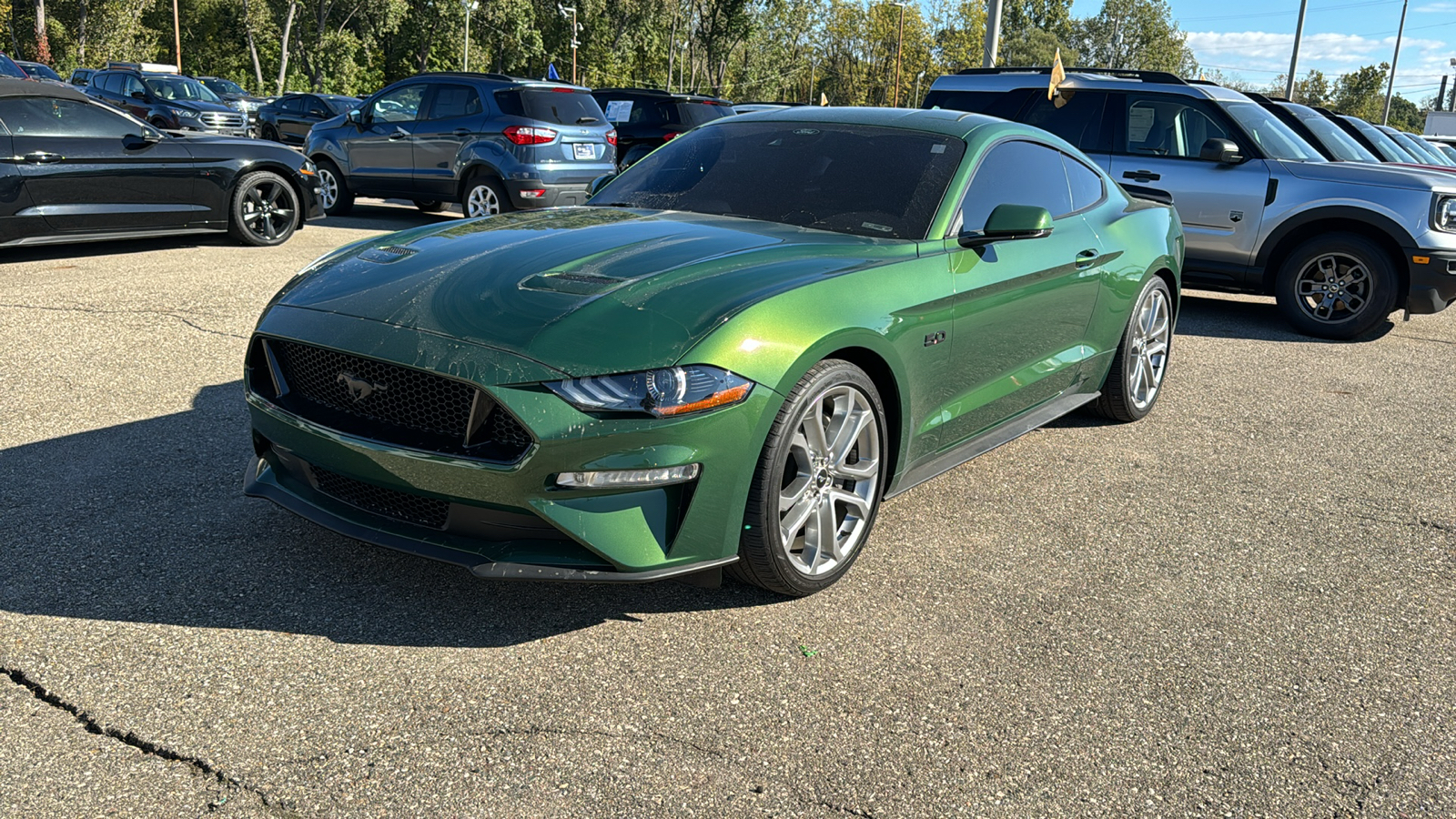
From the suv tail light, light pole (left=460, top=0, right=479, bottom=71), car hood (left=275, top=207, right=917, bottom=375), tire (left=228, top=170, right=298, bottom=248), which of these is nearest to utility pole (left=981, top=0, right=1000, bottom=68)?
the suv tail light

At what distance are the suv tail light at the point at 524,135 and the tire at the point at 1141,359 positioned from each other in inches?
319

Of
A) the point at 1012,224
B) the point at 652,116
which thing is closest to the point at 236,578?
the point at 1012,224

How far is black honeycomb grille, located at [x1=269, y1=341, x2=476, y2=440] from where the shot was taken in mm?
3164

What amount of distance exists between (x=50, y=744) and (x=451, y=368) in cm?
129

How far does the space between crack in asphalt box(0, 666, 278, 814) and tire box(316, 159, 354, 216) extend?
12.2 meters

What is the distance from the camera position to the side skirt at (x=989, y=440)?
13.4ft

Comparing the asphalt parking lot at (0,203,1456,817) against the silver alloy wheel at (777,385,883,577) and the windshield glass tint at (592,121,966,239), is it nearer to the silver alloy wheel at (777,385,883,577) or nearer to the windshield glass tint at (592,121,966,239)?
the silver alloy wheel at (777,385,883,577)

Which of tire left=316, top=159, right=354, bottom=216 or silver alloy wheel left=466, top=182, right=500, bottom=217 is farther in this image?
tire left=316, top=159, right=354, bottom=216

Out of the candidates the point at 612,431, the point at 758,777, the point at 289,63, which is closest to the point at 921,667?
the point at 758,777

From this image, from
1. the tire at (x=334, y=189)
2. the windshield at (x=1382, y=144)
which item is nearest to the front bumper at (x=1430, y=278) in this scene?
the windshield at (x=1382, y=144)

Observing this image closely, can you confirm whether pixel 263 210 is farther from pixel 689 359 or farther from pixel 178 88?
pixel 178 88

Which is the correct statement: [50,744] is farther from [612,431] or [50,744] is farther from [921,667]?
[921,667]

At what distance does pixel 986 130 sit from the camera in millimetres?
4734

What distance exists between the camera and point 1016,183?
190 inches
